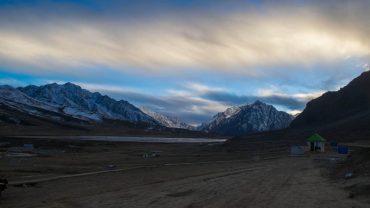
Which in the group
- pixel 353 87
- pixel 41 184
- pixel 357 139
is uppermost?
pixel 353 87

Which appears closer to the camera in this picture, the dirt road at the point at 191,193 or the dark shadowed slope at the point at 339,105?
the dirt road at the point at 191,193

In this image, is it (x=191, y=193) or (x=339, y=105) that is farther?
(x=339, y=105)

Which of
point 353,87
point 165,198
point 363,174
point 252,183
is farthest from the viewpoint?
point 353,87

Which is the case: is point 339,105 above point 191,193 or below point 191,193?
above

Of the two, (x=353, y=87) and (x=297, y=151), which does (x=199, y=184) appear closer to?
(x=297, y=151)

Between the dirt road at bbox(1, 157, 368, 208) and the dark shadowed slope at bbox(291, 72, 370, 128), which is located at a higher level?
the dark shadowed slope at bbox(291, 72, 370, 128)

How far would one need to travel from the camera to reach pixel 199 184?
3128cm

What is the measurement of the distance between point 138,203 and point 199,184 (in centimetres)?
837

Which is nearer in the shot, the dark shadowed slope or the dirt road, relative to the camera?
the dirt road

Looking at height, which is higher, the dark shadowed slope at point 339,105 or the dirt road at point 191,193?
the dark shadowed slope at point 339,105

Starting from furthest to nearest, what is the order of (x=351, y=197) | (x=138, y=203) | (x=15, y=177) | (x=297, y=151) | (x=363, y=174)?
1. (x=297, y=151)
2. (x=15, y=177)
3. (x=363, y=174)
4. (x=138, y=203)
5. (x=351, y=197)

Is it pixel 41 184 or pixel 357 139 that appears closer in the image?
pixel 41 184

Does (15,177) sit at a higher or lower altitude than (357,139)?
lower

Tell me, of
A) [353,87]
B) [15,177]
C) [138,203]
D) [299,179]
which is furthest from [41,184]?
[353,87]
